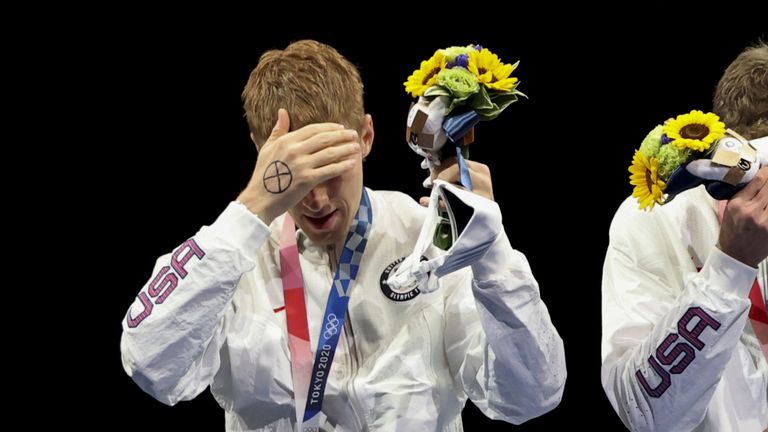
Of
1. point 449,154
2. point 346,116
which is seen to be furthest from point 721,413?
point 346,116

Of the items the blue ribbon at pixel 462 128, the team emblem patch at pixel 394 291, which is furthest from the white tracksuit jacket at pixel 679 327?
the blue ribbon at pixel 462 128

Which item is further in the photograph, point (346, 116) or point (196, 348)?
point (346, 116)

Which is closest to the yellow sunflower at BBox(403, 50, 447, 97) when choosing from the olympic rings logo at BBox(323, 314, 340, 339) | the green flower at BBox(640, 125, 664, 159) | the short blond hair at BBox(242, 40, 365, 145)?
the short blond hair at BBox(242, 40, 365, 145)

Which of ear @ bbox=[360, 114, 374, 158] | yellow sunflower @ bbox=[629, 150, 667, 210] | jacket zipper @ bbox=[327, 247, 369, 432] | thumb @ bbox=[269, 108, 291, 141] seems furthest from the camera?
ear @ bbox=[360, 114, 374, 158]

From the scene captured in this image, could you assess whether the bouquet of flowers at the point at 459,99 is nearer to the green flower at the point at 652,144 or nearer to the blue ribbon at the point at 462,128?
the blue ribbon at the point at 462,128

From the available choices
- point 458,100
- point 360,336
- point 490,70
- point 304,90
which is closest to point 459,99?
point 458,100

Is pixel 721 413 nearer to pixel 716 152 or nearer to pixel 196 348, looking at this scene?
pixel 716 152

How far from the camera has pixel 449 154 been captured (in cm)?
290

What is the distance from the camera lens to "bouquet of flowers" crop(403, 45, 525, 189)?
2822mm

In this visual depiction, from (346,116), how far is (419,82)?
31 cm

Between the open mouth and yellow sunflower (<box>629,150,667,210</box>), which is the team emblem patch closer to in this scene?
the open mouth

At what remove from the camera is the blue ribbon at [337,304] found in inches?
123

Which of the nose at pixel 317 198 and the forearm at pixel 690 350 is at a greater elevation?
the nose at pixel 317 198

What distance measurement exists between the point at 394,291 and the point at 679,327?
718mm
